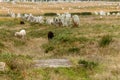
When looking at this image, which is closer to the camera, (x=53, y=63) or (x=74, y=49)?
(x=53, y=63)

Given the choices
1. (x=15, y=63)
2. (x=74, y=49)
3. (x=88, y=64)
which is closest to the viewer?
(x=15, y=63)

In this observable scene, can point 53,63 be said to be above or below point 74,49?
above

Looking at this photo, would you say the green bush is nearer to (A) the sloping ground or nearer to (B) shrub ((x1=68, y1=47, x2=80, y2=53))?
(A) the sloping ground

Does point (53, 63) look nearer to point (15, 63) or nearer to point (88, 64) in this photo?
point (88, 64)

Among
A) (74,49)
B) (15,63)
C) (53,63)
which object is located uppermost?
(15,63)

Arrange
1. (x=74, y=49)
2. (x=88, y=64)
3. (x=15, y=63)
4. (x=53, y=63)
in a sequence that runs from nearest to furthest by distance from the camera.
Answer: (x=15, y=63) < (x=88, y=64) < (x=53, y=63) < (x=74, y=49)

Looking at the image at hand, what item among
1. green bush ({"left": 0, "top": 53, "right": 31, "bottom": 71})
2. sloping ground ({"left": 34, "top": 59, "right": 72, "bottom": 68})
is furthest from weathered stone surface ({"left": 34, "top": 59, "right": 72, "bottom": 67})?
green bush ({"left": 0, "top": 53, "right": 31, "bottom": 71})

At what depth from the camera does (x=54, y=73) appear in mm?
22484

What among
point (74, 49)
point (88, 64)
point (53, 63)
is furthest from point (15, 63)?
point (74, 49)

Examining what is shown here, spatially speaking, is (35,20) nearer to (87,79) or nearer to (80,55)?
(80,55)

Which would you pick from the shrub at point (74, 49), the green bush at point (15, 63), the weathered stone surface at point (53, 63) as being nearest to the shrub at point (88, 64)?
the weathered stone surface at point (53, 63)

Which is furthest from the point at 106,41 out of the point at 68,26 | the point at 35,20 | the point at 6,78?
the point at 35,20

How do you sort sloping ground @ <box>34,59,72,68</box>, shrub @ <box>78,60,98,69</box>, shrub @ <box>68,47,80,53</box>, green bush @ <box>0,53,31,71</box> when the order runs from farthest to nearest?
shrub @ <box>68,47,80,53</box>, sloping ground @ <box>34,59,72,68</box>, shrub @ <box>78,60,98,69</box>, green bush @ <box>0,53,31,71</box>

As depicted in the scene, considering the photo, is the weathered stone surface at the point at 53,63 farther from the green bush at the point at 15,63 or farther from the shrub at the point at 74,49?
the shrub at the point at 74,49
